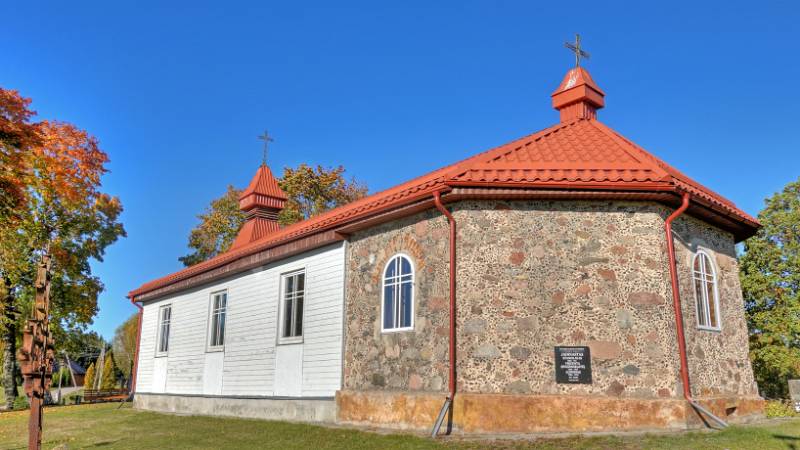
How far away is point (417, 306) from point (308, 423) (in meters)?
3.30

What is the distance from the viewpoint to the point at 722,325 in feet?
35.2

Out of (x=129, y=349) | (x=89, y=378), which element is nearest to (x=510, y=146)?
(x=89, y=378)

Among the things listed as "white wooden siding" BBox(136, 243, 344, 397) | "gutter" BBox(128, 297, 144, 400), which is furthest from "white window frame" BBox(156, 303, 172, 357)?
"gutter" BBox(128, 297, 144, 400)

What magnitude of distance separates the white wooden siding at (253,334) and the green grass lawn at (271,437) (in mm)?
975

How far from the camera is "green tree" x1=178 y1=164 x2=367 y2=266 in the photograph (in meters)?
32.4

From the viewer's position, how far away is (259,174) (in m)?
23.4

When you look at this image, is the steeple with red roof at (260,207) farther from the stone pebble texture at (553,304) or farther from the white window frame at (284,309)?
the stone pebble texture at (553,304)

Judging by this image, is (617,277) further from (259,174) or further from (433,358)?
(259,174)

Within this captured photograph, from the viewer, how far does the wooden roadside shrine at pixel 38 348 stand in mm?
7023

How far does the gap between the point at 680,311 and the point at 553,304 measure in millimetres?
1876

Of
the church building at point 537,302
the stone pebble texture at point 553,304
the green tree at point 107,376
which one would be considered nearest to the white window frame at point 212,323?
the church building at point 537,302

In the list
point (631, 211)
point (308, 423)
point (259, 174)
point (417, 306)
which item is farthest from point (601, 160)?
point (259, 174)

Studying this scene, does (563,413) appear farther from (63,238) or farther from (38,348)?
(63,238)

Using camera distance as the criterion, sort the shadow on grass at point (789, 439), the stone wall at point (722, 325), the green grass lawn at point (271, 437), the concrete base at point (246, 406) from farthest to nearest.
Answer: the concrete base at point (246, 406)
the stone wall at point (722, 325)
the green grass lawn at point (271, 437)
the shadow on grass at point (789, 439)
